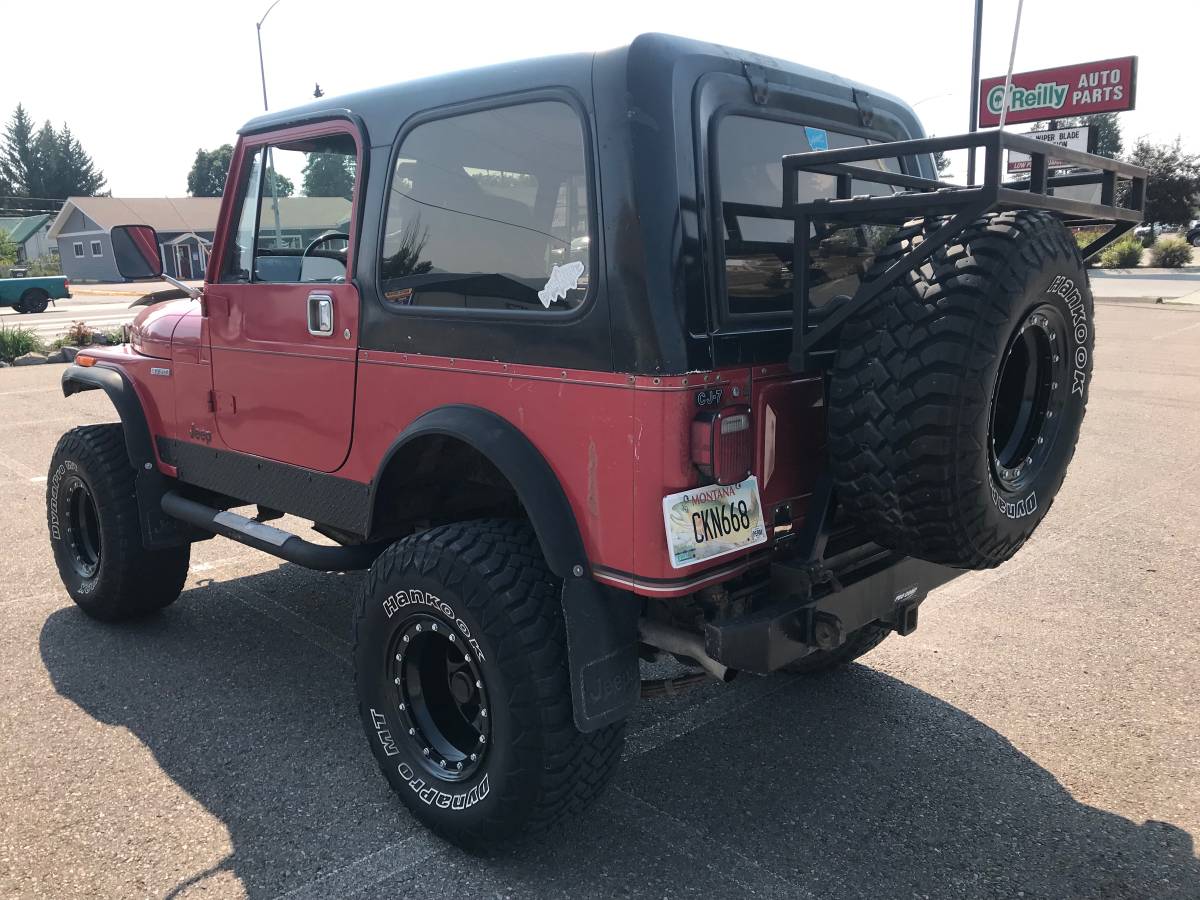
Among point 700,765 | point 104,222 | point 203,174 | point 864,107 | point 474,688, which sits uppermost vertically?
point 203,174

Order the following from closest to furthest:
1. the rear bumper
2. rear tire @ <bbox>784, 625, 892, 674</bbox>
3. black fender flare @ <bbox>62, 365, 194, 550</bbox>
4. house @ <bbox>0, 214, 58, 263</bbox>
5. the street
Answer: the rear bumper < rear tire @ <bbox>784, 625, 892, 674</bbox> < black fender flare @ <bbox>62, 365, 194, 550</bbox> < the street < house @ <bbox>0, 214, 58, 263</bbox>

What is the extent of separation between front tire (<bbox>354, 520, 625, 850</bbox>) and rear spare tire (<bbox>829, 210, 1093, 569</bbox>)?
93 centimetres

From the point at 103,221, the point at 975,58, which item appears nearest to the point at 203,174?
the point at 103,221

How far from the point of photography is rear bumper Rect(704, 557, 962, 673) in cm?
246

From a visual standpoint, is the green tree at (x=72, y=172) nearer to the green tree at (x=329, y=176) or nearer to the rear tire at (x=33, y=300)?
the rear tire at (x=33, y=300)

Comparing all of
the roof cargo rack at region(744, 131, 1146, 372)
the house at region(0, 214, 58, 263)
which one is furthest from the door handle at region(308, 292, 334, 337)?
the house at region(0, 214, 58, 263)

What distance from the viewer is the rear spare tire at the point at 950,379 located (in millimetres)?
2252

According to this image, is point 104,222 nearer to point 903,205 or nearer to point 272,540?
point 272,540

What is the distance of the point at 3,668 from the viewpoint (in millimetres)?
4051

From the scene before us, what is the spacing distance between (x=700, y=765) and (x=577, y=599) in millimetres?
1100

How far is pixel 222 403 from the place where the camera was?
3891mm

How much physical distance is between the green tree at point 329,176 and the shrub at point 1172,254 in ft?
131

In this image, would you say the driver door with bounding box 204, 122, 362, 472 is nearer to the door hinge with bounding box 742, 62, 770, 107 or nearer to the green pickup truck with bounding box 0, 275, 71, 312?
the door hinge with bounding box 742, 62, 770, 107

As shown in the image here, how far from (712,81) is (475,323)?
0.95 m
